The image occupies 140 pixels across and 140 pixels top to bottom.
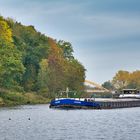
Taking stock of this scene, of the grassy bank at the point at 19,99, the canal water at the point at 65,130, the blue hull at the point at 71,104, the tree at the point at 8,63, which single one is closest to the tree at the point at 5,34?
the tree at the point at 8,63

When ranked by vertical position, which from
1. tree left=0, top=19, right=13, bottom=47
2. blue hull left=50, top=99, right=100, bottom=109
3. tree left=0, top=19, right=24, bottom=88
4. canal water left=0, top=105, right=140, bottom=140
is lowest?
canal water left=0, top=105, right=140, bottom=140

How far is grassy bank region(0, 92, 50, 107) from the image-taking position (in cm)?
15525

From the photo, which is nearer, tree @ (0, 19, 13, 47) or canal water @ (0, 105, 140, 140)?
canal water @ (0, 105, 140, 140)

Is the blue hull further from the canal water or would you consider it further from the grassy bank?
the canal water

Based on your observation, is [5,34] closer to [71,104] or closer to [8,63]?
[8,63]

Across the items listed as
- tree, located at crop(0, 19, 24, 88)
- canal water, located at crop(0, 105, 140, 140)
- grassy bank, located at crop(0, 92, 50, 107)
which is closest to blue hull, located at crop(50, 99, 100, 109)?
grassy bank, located at crop(0, 92, 50, 107)

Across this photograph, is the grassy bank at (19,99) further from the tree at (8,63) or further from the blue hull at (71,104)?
the blue hull at (71,104)

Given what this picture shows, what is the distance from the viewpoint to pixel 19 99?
166 m

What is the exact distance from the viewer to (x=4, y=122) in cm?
9350

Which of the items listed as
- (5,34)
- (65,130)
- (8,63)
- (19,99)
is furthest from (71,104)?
(65,130)

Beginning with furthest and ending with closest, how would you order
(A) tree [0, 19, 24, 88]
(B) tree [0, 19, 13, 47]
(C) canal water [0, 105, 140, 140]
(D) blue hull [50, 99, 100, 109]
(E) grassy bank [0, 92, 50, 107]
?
(B) tree [0, 19, 13, 47], (A) tree [0, 19, 24, 88], (E) grassy bank [0, 92, 50, 107], (D) blue hull [50, 99, 100, 109], (C) canal water [0, 105, 140, 140]

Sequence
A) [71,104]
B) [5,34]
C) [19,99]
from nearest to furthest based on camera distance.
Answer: [71,104], [19,99], [5,34]

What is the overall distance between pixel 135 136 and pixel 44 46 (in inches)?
4973

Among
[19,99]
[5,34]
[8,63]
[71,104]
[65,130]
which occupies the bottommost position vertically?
[65,130]
